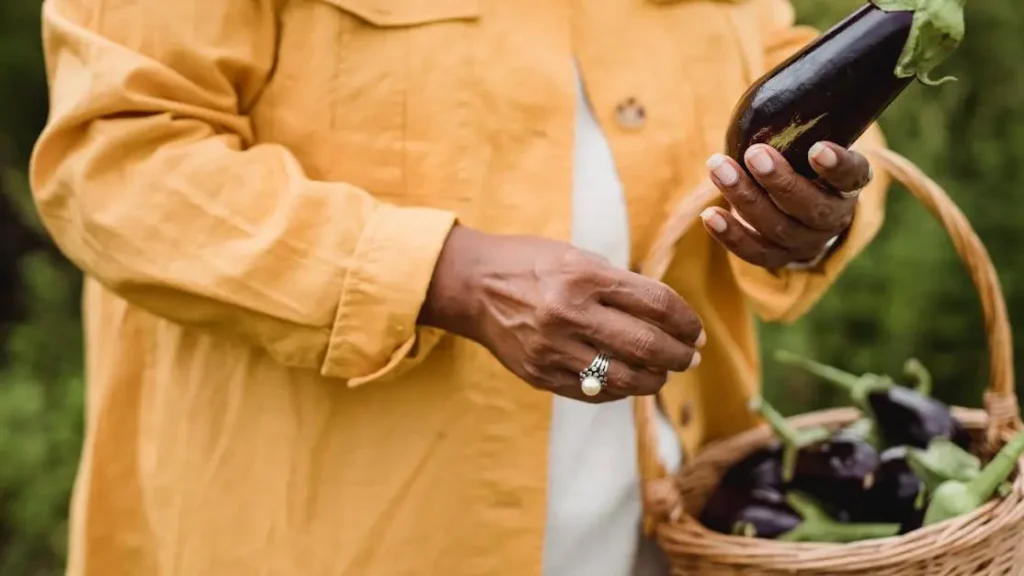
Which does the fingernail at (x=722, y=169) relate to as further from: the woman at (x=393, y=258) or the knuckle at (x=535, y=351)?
the knuckle at (x=535, y=351)

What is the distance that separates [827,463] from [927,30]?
553mm

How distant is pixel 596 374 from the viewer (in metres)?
1.00

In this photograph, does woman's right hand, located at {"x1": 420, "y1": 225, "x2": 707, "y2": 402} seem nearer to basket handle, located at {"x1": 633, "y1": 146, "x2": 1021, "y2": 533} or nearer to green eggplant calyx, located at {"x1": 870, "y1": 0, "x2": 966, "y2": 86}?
basket handle, located at {"x1": 633, "y1": 146, "x2": 1021, "y2": 533}

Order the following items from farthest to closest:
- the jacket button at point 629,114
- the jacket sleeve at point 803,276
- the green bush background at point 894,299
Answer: the green bush background at point 894,299, the jacket sleeve at point 803,276, the jacket button at point 629,114

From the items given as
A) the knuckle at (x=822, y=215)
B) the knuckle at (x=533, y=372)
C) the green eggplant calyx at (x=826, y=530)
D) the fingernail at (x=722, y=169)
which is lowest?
the green eggplant calyx at (x=826, y=530)

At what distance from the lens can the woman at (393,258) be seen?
3.41ft

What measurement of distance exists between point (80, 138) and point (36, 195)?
0.08m

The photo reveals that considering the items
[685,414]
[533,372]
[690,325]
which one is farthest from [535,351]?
[685,414]

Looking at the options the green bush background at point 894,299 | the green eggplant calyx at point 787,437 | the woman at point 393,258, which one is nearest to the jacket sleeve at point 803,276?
the woman at point 393,258

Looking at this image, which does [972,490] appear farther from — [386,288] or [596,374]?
[386,288]

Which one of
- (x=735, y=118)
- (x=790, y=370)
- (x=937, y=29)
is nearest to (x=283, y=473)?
(x=735, y=118)

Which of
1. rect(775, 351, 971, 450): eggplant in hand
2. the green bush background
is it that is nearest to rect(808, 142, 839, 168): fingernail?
rect(775, 351, 971, 450): eggplant in hand

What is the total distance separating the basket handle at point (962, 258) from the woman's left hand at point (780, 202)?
7 cm

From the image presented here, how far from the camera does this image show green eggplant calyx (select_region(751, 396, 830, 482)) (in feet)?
4.42
